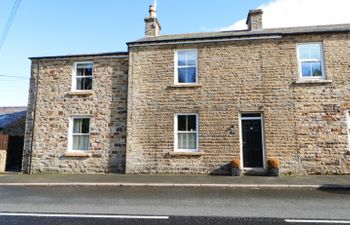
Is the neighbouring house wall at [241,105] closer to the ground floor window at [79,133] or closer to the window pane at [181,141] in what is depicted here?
the window pane at [181,141]

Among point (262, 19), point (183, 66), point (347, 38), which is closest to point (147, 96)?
point (183, 66)

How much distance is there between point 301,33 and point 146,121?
27.5 ft

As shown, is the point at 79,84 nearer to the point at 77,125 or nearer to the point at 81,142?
the point at 77,125

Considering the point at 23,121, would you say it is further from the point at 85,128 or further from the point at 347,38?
the point at 347,38

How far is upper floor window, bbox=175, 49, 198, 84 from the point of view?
12570 mm

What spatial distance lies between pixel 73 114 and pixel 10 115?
9.76 metres

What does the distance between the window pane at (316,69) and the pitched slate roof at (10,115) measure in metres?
18.8

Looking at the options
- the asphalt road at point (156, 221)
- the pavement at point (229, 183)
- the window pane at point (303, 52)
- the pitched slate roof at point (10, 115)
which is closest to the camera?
the asphalt road at point (156, 221)

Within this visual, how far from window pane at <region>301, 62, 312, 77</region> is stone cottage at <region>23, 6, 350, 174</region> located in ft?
0.14

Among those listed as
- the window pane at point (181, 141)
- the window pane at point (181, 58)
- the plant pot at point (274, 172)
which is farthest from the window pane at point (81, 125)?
the plant pot at point (274, 172)

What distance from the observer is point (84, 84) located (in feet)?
44.4

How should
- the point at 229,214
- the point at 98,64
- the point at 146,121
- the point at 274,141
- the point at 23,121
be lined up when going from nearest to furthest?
the point at 229,214 < the point at 274,141 < the point at 146,121 < the point at 98,64 < the point at 23,121

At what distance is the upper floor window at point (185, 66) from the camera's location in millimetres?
12570

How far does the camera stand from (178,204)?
6363 millimetres
